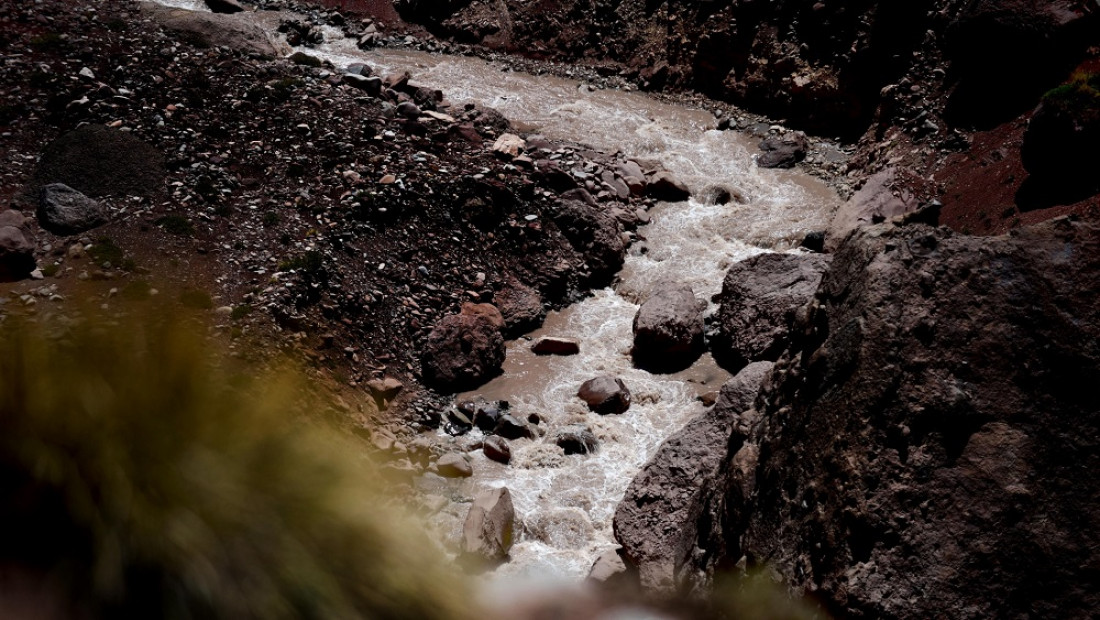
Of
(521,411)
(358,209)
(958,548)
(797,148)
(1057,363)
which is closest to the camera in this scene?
(958,548)

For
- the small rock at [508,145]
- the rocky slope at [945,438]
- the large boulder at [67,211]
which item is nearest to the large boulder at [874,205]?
the small rock at [508,145]

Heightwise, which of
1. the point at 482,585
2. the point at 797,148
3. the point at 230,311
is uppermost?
the point at 482,585

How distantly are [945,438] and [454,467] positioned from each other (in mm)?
7415

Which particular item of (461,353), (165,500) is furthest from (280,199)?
(165,500)

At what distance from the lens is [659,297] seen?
1355 centimetres

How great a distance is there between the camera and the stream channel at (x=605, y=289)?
10.0 metres

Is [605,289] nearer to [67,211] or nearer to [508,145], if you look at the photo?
[508,145]

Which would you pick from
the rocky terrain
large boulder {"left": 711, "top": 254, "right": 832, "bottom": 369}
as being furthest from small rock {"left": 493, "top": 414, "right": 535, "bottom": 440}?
large boulder {"left": 711, "top": 254, "right": 832, "bottom": 369}

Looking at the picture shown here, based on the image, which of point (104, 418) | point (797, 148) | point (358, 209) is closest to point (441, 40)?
point (797, 148)

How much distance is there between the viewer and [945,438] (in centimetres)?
439

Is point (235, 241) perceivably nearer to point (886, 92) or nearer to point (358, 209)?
point (358, 209)

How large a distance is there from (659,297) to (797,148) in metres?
9.12

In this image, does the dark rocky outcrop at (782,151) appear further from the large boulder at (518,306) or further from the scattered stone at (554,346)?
the scattered stone at (554,346)

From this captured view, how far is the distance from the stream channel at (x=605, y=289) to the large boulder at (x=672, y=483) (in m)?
1.05
